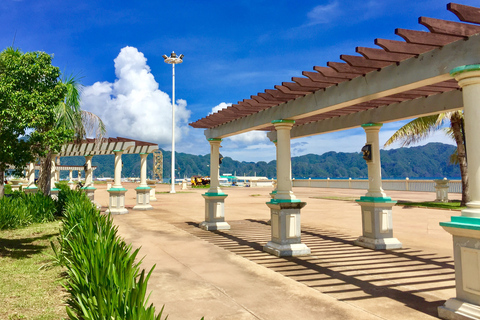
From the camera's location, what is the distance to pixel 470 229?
150 inches

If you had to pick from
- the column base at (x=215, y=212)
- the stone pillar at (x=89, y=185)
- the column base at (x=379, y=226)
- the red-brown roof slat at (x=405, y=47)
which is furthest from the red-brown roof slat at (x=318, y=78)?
the stone pillar at (x=89, y=185)

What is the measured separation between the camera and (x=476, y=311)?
12.3ft

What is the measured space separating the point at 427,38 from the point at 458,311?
342 centimetres

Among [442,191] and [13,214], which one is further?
[442,191]

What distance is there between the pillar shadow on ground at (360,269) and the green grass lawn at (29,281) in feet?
12.2

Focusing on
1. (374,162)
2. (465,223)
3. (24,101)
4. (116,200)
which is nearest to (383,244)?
(374,162)

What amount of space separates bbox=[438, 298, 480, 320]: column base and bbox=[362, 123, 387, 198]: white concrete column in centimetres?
448

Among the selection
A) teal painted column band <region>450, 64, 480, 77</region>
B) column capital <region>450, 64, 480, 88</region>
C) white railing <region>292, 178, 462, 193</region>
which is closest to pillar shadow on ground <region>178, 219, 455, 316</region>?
column capital <region>450, 64, 480, 88</region>

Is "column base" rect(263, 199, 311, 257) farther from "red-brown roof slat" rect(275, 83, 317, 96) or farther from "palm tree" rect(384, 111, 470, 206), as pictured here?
"palm tree" rect(384, 111, 470, 206)

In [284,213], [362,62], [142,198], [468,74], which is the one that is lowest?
[142,198]

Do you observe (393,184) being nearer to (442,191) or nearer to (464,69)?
(442,191)

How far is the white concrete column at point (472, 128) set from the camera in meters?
3.90

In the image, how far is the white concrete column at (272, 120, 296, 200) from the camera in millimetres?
7801

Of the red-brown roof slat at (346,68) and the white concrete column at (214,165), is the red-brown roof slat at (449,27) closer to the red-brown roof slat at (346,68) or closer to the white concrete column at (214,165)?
the red-brown roof slat at (346,68)
